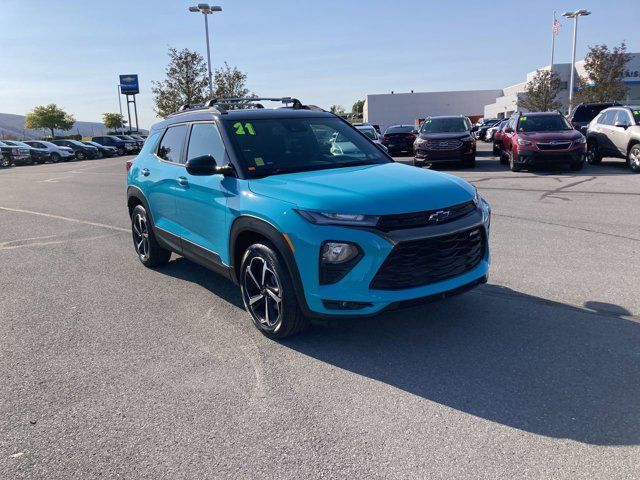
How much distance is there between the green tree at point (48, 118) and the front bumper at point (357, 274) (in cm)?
9941

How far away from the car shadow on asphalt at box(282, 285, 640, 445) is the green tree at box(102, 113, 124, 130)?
354 ft

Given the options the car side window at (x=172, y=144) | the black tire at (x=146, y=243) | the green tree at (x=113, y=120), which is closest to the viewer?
the car side window at (x=172, y=144)

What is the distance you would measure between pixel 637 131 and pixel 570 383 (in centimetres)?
1311

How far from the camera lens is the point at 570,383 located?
11.1ft

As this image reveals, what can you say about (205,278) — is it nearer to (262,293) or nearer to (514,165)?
(262,293)

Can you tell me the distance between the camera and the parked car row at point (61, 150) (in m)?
37.8

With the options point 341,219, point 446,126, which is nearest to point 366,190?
point 341,219

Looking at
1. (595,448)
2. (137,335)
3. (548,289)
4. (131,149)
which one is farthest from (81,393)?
(131,149)

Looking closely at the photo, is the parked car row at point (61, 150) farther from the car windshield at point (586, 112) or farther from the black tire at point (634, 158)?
the black tire at point (634, 158)

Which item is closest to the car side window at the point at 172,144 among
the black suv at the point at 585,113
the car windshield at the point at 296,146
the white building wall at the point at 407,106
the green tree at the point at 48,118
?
the car windshield at the point at 296,146

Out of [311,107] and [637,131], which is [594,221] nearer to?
[311,107]

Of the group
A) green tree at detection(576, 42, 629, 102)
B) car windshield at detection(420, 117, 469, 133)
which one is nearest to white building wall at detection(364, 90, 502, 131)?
green tree at detection(576, 42, 629, 102)

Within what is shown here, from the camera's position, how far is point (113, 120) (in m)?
106

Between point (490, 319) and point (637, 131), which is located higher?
point (637, 131)
